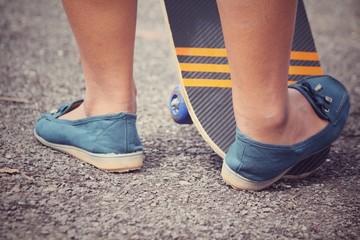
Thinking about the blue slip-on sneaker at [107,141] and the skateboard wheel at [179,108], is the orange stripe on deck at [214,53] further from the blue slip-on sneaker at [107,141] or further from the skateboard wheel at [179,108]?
the blue slip-on sneaker at [107,141]

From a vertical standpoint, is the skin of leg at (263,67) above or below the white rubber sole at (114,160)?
above

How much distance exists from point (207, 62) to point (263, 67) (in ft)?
1.36

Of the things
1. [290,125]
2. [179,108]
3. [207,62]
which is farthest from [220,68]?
[290,125]

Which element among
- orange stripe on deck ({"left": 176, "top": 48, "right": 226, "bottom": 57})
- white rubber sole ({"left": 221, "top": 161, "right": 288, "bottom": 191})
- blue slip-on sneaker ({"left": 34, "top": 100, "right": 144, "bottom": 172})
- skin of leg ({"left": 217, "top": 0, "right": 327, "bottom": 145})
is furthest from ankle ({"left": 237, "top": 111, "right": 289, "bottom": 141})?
orange stripe on deck ({"left": 176, "top": 48, "right": 226, "bottom": 57})

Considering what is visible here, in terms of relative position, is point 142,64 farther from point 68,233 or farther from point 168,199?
point 68,233

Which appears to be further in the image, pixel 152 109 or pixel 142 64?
pixel 142 64

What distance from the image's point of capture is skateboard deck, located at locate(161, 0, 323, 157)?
133 cm

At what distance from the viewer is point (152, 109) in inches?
71.4

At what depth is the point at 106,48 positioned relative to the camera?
46.6 inches

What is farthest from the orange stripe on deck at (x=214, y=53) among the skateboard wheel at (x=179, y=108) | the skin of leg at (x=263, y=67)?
the skin of leg at (x=263, y=67)

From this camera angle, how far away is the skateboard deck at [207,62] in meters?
1.33

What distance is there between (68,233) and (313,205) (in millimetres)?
541

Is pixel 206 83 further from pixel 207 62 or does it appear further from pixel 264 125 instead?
pixel 264 125

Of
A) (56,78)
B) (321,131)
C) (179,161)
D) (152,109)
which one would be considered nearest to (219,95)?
A: (179,161)
